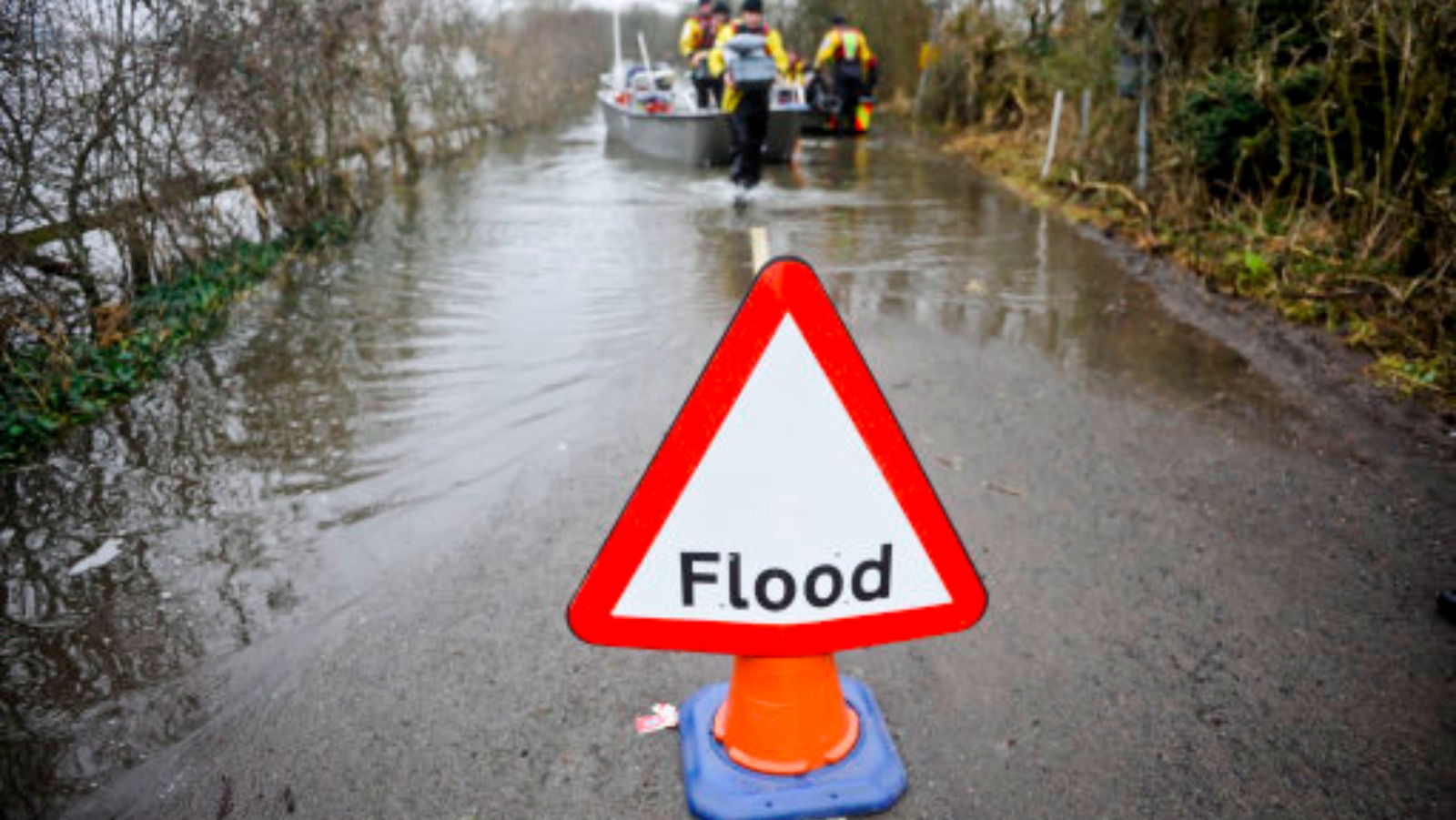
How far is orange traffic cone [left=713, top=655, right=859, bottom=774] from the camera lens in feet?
7.32

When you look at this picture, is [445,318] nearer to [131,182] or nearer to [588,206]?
[131,182]

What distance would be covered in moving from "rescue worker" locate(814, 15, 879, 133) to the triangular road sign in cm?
1711

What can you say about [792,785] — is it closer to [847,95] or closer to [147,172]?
[147,172]

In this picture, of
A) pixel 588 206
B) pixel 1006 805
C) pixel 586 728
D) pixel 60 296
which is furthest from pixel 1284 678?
pixel 588 206

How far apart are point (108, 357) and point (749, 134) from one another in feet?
25.1

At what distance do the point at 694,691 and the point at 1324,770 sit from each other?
5.52 feet

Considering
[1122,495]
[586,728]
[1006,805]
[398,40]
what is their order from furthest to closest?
[398,40]
[1122,495]
[586,728]
[1006,805]

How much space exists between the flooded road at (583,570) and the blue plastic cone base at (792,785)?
9cm

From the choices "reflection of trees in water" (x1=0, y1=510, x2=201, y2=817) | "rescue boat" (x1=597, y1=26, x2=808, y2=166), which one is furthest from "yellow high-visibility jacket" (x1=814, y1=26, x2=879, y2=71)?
"reflection of trees in water" (x1=0, y1=510, x2=201, y2=817)

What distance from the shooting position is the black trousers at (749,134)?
10773 millimetres

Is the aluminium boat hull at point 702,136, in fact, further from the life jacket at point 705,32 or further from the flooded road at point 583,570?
the flooded road at point 583,570

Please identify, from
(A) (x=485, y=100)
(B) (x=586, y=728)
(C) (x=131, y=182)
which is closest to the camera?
(B) (x=586, y=728)

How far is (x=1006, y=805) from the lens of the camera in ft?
7.25

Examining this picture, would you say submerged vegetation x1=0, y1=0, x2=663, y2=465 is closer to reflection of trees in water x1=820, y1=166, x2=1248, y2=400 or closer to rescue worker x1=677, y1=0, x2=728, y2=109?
reflection of trees in water x1=820, y1=166, x2=1248, y2=400
